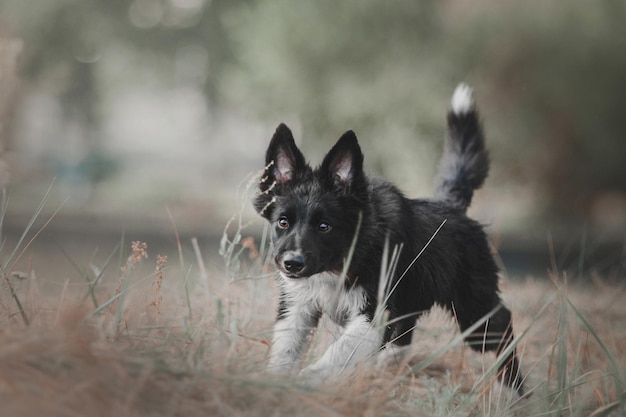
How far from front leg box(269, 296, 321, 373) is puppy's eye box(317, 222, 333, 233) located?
492 mm

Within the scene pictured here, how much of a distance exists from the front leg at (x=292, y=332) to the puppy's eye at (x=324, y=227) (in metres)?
0.49

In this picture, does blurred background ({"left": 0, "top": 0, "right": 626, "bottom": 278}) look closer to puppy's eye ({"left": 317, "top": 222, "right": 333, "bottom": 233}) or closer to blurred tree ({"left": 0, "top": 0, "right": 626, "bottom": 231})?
blurred tree ({"left": 0, "top": 0, "right": 626, "bottom": 231})

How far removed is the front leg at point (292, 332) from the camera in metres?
3.61

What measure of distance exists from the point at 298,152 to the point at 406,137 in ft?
41.9

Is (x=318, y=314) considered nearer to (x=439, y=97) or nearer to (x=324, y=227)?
(x=324, y=227)

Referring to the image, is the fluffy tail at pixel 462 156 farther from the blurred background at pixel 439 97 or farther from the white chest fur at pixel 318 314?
the blurred background at pixel 439 97

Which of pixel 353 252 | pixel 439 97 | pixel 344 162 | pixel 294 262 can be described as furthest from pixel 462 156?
pixel 439 97

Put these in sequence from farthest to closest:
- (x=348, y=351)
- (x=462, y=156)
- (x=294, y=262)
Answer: (x=462, y=156), (x=294, y=262), (x=348, y=351)

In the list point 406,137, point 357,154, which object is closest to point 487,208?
point 357,154

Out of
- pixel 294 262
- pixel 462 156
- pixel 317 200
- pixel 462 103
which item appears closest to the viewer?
pixel 294 262

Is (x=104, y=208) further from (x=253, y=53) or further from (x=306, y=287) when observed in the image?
(x=306, y=287)

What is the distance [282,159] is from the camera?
405cm

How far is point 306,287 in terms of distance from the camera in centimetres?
400

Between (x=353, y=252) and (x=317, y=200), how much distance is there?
0.37 m
